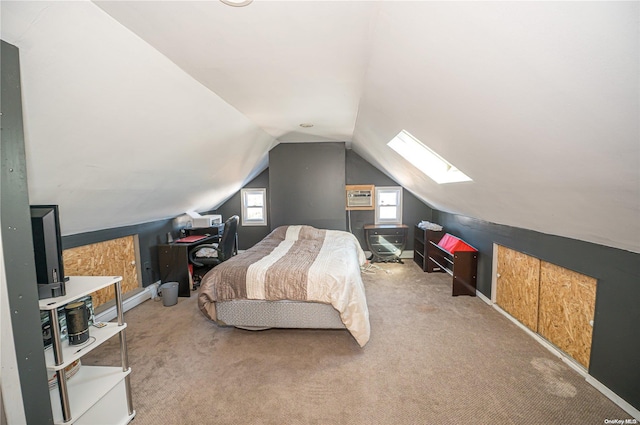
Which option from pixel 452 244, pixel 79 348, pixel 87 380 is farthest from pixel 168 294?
pixel 452 244

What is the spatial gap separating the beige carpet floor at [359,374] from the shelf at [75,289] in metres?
0.95

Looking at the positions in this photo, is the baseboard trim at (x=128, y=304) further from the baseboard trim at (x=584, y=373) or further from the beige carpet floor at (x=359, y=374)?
the baseboard trim at (x=584, y=373)

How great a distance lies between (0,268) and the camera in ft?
3.55

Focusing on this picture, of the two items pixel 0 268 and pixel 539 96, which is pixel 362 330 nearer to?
pixel 539 96

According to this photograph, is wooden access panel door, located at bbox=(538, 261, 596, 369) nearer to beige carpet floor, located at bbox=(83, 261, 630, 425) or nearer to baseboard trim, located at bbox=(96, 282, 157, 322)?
beige carpet floor, located at bbox=(83, 261, 630, 425)

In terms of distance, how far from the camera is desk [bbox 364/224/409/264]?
5.26 m

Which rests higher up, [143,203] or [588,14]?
[588,14]

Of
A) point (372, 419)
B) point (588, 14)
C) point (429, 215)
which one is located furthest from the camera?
point (429, 215)

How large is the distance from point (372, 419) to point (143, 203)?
310 centimetres

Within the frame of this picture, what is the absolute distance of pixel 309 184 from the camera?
4707 mm

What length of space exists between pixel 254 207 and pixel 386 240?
9.44 ft

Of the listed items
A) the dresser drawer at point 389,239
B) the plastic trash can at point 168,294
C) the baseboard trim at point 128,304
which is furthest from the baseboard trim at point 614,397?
the baseboard trim at point 128,304

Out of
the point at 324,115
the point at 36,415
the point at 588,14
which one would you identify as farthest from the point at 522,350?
the point at 36,415

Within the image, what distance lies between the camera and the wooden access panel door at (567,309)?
82.8 inches
